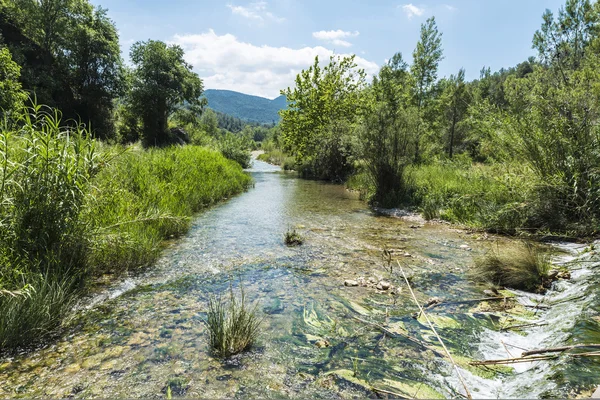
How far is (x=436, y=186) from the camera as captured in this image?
12.9 meters

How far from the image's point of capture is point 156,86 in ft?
108

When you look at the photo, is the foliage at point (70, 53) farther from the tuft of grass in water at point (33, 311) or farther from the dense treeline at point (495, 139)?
the tuft of grass in water at point (33, 311)

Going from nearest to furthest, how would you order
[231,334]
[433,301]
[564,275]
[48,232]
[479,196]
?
1. [231,334]
2. [48,232]
3. [433,301]
4. [564,275]
5. [479,196]

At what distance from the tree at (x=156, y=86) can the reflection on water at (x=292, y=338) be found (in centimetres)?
3116

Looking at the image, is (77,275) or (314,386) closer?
(314,386)

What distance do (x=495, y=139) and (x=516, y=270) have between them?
18.0 ft

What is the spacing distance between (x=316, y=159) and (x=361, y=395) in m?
24.2

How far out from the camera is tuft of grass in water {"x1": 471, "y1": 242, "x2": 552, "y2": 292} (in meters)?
5.30

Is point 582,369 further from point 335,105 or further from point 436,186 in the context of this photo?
point 335,105

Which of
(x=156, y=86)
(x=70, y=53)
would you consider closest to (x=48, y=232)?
(x=70, y=53)

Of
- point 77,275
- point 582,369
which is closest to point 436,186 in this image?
point 582,369

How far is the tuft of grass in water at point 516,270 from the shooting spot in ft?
17.4

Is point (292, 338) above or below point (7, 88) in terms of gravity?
below

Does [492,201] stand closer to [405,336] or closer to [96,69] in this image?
[405,336]
